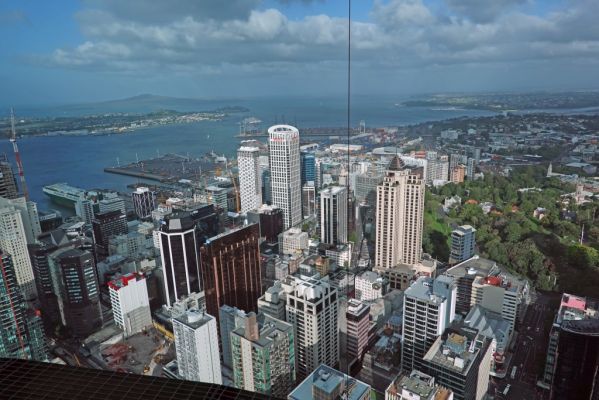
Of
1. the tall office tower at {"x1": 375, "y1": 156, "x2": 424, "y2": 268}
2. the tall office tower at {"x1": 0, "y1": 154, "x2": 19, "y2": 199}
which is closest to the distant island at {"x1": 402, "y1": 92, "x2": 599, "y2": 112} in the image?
the tall office tower at {"x1": 375, "y1": 156, "x2": 424, "y2": 268}

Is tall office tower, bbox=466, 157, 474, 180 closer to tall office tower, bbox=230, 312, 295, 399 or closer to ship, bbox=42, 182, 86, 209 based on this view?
tall office tower, bbox=230, 312, 295, 399

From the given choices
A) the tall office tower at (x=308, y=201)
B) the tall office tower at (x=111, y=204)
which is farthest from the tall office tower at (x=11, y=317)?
the tall office tower at (x=308, y=201)

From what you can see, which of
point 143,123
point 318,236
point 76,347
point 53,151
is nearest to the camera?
point 76,347

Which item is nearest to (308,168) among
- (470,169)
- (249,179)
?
(249,179)

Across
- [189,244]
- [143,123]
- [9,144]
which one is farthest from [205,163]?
[189,244]

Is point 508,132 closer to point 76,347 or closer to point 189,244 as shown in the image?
point 189,244

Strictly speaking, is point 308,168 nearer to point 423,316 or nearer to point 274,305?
point 274,305

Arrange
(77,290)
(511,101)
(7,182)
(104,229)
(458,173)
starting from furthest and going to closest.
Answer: (511,101) → (458,173) → (7,182) → (104,229) → (77,290)
